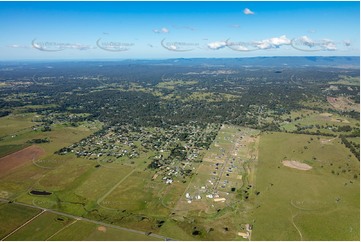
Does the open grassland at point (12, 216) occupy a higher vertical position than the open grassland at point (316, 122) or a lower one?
higher

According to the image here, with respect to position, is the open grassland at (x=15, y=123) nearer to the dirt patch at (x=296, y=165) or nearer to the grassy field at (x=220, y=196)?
the grassy field at (x=220, y=196)

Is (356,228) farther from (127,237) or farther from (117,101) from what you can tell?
(117,101)

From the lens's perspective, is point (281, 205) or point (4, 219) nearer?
point (4, 219)

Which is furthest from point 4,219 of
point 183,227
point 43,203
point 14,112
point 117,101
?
point 117,101

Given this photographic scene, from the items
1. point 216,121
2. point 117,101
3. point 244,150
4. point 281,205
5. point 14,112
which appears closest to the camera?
point 281,205

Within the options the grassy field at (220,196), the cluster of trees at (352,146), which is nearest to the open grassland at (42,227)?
the grassy field at (220,196)

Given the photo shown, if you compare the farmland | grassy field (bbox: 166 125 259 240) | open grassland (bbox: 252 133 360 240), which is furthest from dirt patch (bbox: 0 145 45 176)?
open grassland (bbox: 252 133 360 240)

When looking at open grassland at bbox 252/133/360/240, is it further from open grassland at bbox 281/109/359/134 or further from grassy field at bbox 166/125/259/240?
open grassland at bbox 281/109/359/134
